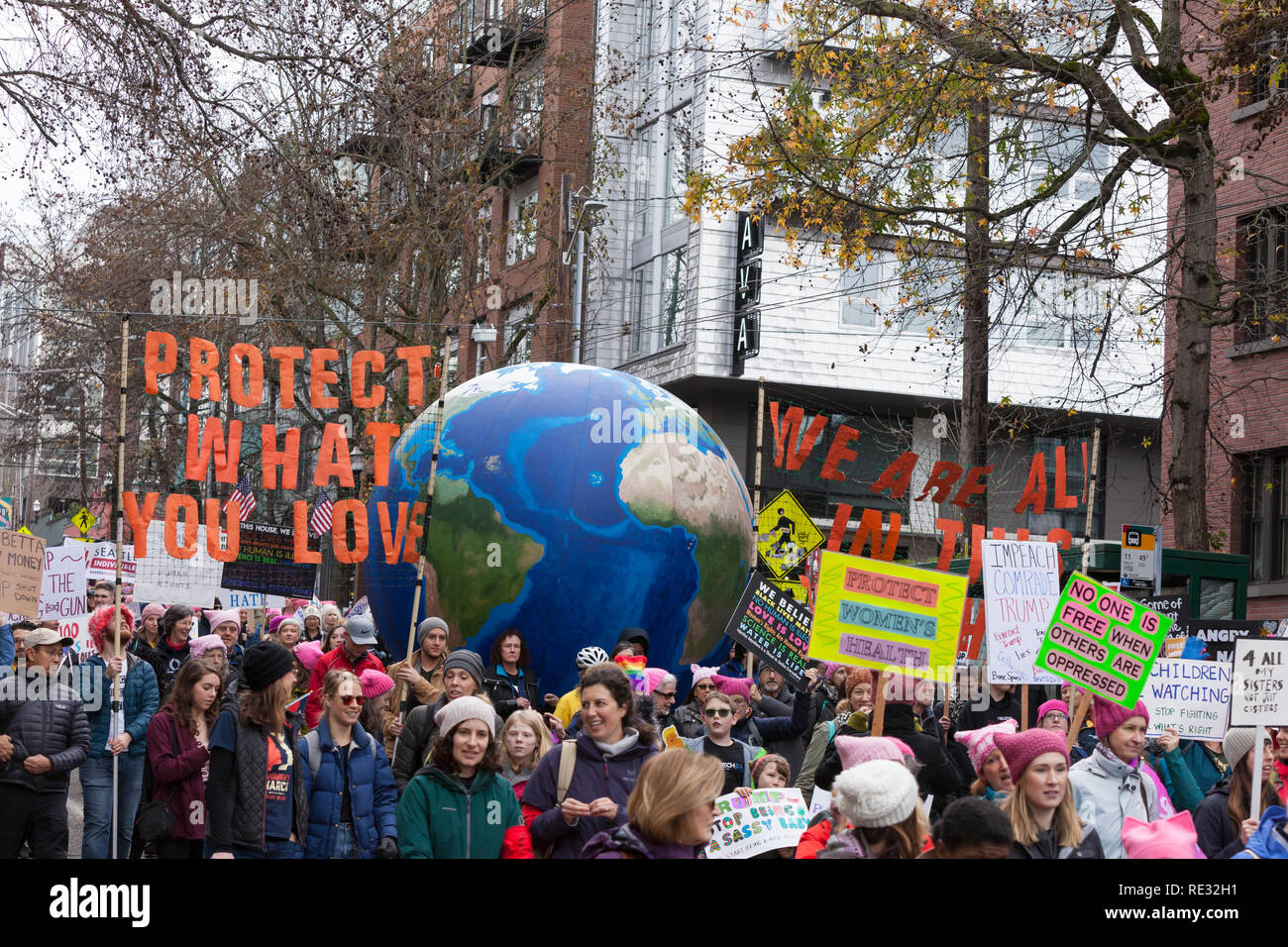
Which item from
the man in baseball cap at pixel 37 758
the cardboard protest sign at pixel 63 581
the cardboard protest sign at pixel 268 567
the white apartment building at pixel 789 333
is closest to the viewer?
the man in baseball cap at pixel 37 758

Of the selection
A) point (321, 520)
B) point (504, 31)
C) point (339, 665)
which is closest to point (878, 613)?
point (339, 665)

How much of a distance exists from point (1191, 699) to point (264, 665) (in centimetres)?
549

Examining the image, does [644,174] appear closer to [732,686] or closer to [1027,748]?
[732,686]

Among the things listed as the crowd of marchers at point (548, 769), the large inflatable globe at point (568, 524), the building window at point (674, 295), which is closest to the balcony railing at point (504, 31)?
the building window at point (674, 295)

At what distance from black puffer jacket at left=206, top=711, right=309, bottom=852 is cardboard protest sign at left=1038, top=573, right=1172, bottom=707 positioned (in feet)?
13.8

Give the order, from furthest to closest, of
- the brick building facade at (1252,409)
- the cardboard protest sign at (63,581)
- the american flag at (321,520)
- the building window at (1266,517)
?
the building window at (1266,517) < the brick building facade at (1252,409) < the american flag at (321,520) < the cardboard protest sign at (63,581)

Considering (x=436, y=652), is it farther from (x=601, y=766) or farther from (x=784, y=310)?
(x=784, y=310)

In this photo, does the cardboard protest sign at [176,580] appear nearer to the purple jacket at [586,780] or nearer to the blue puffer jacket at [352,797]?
the blue puffer jacket at [352,797]

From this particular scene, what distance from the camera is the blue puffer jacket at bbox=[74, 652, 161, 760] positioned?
10758mm

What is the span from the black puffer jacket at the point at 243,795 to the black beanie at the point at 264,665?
0.72 ft

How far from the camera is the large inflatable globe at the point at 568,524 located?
47.4 feet

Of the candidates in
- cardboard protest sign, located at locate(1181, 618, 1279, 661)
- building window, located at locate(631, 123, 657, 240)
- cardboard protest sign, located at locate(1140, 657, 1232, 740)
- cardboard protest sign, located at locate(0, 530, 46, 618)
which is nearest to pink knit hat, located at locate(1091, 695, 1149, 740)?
cardboard protest sign, located at locate(1140, 657, 1232, 740)
